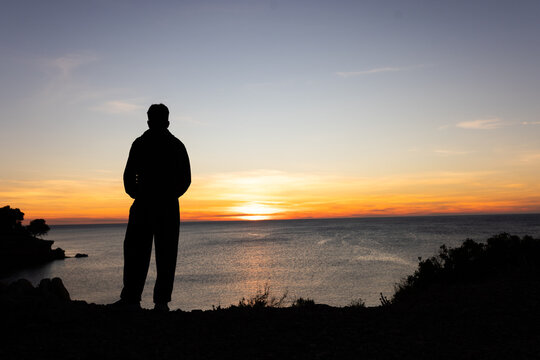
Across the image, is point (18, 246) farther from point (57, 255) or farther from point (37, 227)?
point (37, 227)

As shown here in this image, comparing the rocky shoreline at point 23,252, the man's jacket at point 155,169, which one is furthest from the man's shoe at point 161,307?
the rocky shoreline at point 23,252

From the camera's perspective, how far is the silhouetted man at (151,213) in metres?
6.50

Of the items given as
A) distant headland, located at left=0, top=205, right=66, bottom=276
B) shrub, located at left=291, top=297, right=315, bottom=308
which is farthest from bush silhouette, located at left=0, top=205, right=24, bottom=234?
shrub, located at left=291, top=297, right=315, bottom=308

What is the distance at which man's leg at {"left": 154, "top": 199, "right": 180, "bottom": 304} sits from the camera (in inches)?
258

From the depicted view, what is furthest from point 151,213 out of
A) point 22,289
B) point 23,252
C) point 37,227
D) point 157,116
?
point 37,227

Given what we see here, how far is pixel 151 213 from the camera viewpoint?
21.4 ft

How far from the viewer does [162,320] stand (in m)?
5.88

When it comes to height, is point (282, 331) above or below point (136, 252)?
below

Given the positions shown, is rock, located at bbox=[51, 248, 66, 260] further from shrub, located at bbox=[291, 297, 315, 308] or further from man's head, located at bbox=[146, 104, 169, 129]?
man's head, located at bbox=[146, 104, 169, 129]

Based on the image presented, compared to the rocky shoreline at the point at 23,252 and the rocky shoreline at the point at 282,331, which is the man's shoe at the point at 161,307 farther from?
the rocky shoreline at the point at 23,252

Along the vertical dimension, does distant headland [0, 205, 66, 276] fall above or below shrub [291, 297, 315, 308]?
below

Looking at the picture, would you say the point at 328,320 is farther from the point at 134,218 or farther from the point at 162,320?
the point at 134,218

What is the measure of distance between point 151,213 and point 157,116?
5.22 ft

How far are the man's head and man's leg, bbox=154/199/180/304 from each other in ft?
4.26
